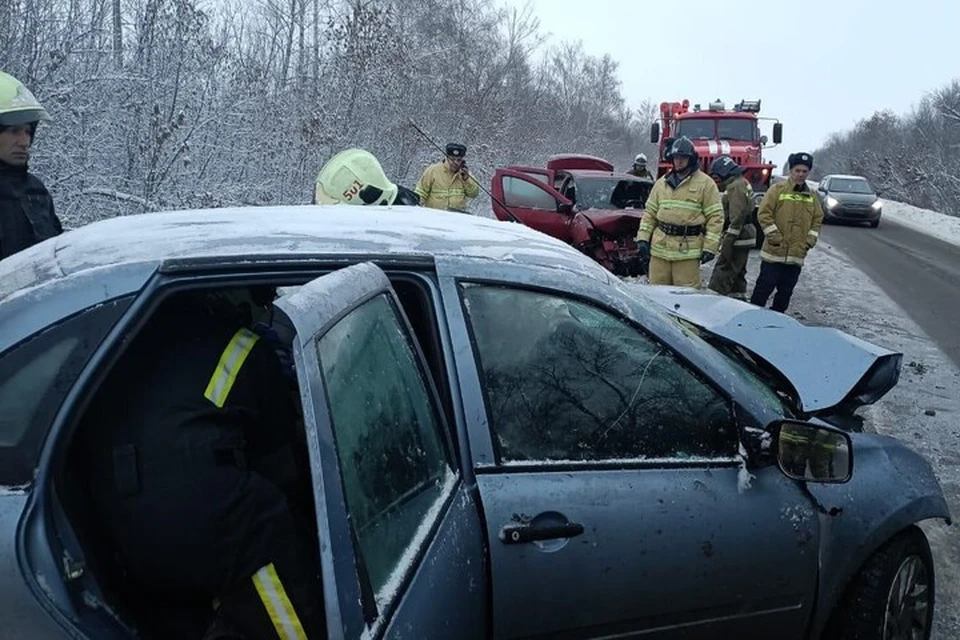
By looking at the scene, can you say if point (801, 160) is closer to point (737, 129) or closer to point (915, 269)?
point (915, 269)

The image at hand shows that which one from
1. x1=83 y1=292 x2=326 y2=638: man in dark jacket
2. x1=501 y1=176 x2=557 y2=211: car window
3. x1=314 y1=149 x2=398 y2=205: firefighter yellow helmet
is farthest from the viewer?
x1=501 y1=176 x2=557 y2=211: car window

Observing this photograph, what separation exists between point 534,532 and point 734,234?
23.3 feet

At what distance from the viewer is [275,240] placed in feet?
6.17

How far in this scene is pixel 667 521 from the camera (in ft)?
6.36

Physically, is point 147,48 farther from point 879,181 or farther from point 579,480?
point 879,181

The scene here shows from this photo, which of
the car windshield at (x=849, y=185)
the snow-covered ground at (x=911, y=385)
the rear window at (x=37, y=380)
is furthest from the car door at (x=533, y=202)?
the car windshield at (x=849, y=185)

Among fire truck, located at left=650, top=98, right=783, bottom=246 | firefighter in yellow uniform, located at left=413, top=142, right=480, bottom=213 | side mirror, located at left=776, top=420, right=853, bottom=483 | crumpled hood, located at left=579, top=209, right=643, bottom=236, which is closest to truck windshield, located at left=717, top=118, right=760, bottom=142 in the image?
fire truck, located at left=650, top=98, right=783, bottom=246

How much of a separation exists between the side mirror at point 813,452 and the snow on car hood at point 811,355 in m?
0.43

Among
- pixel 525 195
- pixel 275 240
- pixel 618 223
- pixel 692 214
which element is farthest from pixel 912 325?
pixel 275 240

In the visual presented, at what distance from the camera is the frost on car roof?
174cm

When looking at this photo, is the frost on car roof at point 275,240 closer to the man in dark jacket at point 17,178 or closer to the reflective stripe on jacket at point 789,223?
the man in dark jacket at point 17,178

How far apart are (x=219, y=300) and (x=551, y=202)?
8773 millimetres

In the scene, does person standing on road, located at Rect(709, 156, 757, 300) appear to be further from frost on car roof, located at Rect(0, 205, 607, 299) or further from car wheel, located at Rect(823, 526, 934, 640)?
frost on car roof, located at Rect(0, 205, 607, 299)

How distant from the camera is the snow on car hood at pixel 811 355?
2.74m
